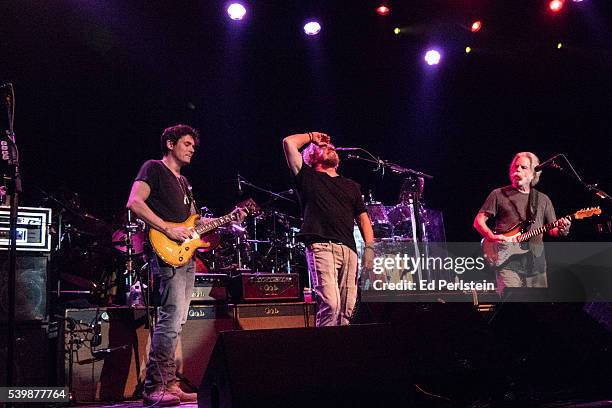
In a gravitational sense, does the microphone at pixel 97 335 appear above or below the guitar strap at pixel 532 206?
below

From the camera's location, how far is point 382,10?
792 cm

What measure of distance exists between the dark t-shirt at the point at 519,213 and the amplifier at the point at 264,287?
2168 mm

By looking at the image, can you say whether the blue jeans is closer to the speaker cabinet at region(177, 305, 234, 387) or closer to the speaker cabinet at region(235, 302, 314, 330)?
the speaker cabinet at region(177, 305, 234, 387)

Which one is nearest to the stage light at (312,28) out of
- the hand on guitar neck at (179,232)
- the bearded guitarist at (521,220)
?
the bearded guitarist at (521,220)

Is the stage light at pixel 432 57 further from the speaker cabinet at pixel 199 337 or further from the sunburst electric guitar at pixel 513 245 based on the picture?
the speaker cabinet at pixel 199 337

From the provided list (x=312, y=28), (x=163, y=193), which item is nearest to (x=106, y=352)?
(x=163, y=193)

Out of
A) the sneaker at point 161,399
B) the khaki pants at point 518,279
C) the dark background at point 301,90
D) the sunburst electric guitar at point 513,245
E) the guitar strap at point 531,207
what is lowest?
the sneaker at point 161,399

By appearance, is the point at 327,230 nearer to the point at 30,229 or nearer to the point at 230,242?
the point at 30,229

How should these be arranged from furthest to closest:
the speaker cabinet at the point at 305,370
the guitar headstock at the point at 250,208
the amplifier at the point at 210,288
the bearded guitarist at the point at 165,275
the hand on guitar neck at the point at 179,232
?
the amplifier at the point at 210,288, the guitar headstock at the point at 250,208, the hand on guitar neck at the point at 179,232, the bearded guitarist at the point at 165,275, the speaker cabinet at the point at 305,370

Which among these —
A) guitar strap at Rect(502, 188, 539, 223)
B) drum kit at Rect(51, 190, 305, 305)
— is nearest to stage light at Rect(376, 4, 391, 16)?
drum kit at Rect(51, 190, 305, 305)

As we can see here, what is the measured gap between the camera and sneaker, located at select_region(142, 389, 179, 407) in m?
4.08

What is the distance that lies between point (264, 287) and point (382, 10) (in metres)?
4.33

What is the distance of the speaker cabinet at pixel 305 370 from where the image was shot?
8.00 ft

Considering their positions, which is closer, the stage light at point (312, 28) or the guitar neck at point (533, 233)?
the guitar neck at point (533, 233)
